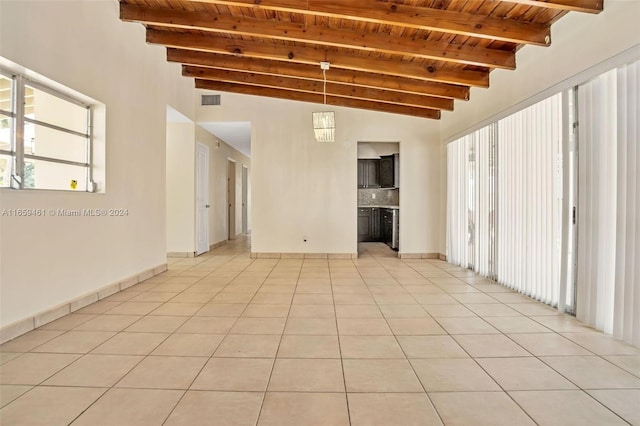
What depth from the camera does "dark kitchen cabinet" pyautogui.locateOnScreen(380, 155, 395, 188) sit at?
8711mm

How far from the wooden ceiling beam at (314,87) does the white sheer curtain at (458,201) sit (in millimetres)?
786

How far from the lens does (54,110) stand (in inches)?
128

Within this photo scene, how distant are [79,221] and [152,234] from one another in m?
1.44

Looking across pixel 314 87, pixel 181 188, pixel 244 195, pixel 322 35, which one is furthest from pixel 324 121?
pixel 244 195

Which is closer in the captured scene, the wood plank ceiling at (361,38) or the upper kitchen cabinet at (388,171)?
the wood plank ceiling at (361,38)

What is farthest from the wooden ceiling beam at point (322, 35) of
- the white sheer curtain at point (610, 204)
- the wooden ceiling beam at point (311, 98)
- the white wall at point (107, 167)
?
the wooden ceiling beam at point (311, 98)

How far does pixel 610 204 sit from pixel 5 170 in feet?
16.1

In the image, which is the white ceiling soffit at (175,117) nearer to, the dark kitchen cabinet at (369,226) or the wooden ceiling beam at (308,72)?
the wooden ceiling beam at (308,72)

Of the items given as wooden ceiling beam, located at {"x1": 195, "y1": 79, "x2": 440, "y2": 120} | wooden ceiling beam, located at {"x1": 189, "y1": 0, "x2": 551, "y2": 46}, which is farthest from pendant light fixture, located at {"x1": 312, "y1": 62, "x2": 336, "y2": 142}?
wooden ceiling beam, located at {"x1": 195, "y1": 79, "x2": 440, "y2": 120}

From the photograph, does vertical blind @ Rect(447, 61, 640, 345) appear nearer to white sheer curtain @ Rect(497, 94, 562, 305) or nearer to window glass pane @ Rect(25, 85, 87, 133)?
white sheer curtain @ Rect(497, 94, 562, 305)

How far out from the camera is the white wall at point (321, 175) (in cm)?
638

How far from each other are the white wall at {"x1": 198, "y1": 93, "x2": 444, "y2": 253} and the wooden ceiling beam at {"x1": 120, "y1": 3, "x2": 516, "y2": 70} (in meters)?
2.42

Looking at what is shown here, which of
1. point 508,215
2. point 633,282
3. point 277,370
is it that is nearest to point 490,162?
point 508,215

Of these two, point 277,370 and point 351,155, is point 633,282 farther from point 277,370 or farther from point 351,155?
point 351,155
